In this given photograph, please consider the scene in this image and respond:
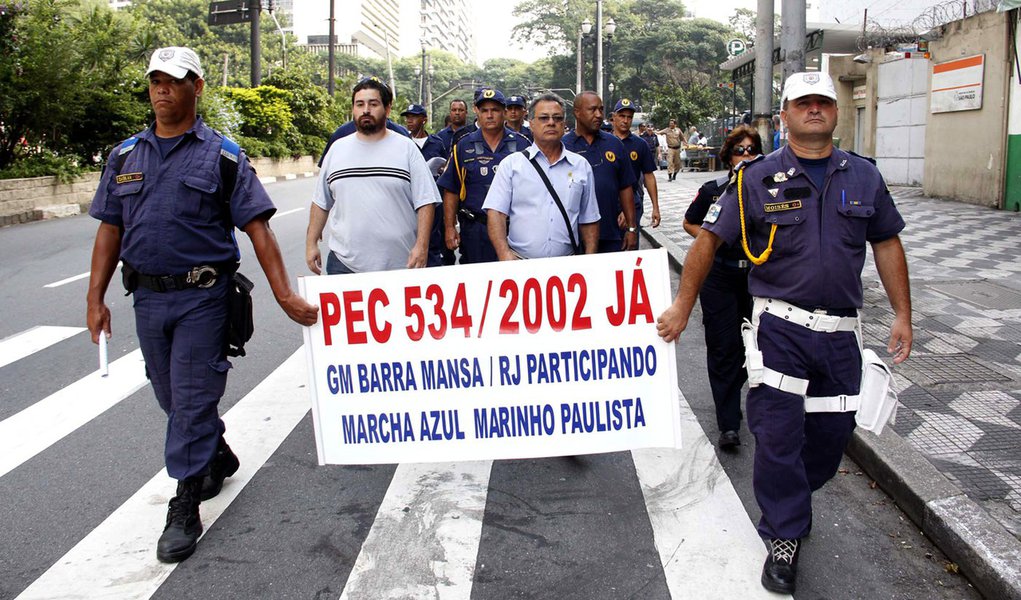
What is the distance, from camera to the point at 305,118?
35.9 meters

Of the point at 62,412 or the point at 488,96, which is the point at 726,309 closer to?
the point at 488,96

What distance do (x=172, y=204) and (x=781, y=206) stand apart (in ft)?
8.11

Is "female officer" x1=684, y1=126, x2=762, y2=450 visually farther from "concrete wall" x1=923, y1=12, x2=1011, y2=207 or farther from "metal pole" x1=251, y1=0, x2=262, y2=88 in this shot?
"metal pole" x1=251, y1=0, x2=262, y2=88

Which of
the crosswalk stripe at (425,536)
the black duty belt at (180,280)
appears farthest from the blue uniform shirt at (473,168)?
the black duty belt at (180,280)

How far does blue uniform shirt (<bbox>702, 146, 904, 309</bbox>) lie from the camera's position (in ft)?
11.7

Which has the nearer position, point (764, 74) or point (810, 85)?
point (810, 85)

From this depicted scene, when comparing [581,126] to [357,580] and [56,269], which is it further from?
[56,269]

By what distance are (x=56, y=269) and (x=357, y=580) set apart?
9.03 m

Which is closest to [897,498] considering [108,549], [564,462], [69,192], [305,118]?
[564,462]

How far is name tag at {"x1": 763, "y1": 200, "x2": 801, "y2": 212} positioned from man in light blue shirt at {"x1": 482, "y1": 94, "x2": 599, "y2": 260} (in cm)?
161

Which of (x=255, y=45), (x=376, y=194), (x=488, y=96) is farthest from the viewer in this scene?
(x=255, y=45)

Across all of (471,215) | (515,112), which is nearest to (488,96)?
(471,215)

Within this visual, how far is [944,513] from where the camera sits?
395 centimetres

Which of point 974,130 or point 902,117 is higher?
point 902,117
